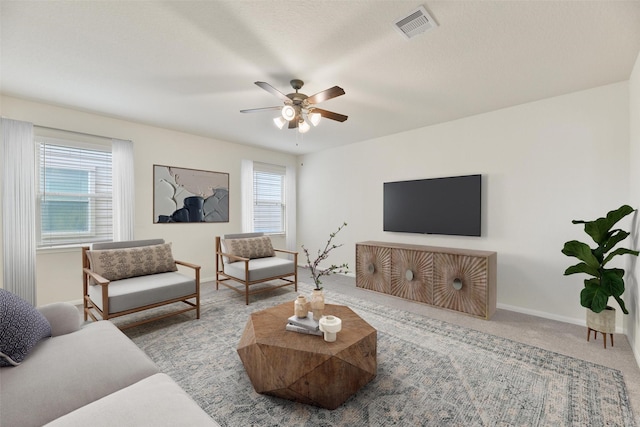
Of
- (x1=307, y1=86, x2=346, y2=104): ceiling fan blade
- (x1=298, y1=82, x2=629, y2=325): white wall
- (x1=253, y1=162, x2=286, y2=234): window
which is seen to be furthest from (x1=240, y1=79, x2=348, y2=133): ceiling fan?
(x1=253, y1=162, x2=286, y2=234): window

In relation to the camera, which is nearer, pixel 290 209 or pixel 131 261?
pixel 131 261

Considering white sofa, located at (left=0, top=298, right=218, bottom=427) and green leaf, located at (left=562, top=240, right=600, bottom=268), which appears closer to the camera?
white sofa, located at (left=0, top=298, right=218, bottom=427)

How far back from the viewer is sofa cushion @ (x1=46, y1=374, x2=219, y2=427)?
3.13 feet

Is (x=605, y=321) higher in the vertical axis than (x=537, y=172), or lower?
lower

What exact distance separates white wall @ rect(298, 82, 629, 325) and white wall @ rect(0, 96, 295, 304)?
3.08 m

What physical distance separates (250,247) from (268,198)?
1.73 meters

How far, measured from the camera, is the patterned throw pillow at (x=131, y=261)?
288 centimetres

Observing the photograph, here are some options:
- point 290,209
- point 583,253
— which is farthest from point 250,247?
point 583,253

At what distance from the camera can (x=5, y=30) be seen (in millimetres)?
1955

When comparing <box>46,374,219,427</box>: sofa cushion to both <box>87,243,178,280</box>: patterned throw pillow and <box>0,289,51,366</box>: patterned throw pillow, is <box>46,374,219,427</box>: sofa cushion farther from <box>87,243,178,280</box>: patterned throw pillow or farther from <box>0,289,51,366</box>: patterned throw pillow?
<box>87,243,178,280</box>: patterned throw pillow

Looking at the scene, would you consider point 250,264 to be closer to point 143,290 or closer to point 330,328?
point 143,290

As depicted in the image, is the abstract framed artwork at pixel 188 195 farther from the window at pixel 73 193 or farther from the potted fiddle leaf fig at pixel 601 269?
the potted fiddle leaf fig at pixel 601 269

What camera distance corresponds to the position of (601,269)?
2432mm

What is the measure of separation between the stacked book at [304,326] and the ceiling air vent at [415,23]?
85.7 inches
